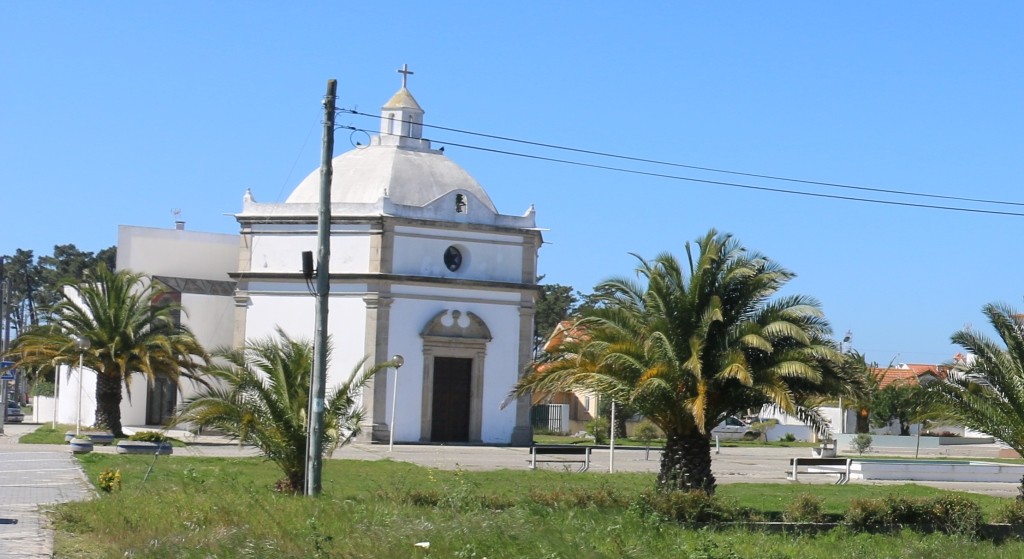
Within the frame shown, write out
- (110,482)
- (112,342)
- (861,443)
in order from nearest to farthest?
1. (110,482)
2. (112,342)
3. (861,443)

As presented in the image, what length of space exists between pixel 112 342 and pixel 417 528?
972 inches

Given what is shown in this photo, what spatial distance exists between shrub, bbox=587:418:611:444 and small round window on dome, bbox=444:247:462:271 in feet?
A: 28.3

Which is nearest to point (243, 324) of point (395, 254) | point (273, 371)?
point (395, 254)

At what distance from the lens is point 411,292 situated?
140 ft

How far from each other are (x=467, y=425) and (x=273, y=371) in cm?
2225

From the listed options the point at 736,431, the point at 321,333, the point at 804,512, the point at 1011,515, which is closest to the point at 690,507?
the point at 804,512

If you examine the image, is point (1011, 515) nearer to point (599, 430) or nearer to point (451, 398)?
point (451, 398)

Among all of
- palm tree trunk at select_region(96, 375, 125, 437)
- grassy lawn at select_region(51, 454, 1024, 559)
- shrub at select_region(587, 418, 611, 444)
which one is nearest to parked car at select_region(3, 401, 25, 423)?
palm tree trunk at select_region(96, 375, 125, 437)

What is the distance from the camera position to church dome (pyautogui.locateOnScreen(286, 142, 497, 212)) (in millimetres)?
44500

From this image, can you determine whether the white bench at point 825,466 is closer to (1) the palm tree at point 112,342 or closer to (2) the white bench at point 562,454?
(2) the white bench at point 562,454

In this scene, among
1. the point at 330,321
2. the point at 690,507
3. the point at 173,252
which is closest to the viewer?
the point at 690,507

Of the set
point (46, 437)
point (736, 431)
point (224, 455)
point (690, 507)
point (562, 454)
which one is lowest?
point (736, 431)

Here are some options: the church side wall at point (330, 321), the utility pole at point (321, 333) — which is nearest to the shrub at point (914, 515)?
the utility pole at point (321, 333)

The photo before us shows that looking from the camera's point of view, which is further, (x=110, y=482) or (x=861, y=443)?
(x=861, y=443)
